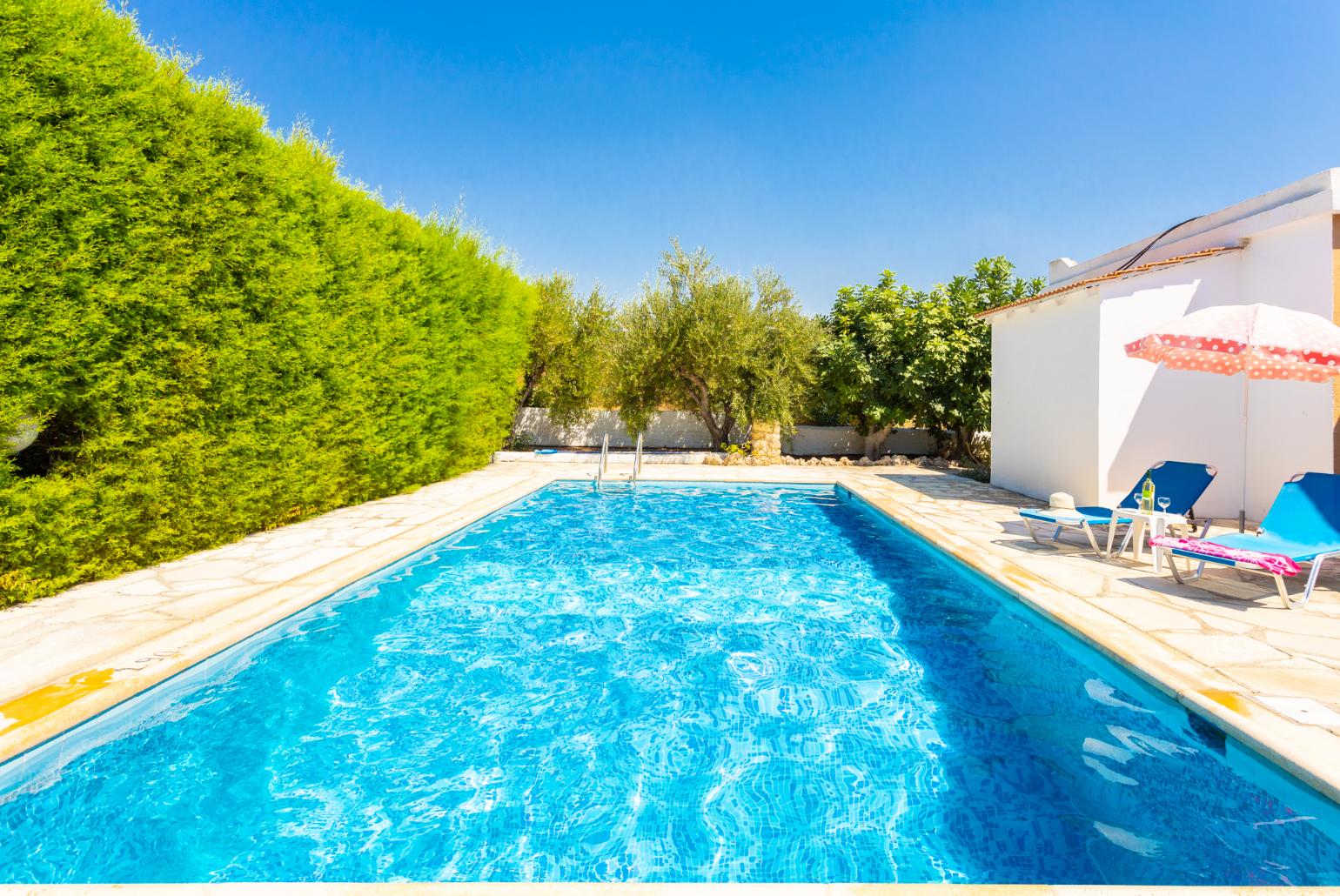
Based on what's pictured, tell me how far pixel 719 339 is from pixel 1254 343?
1148cm

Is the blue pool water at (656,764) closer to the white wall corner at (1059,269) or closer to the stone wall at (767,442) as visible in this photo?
the white wall corner at (1059,269)

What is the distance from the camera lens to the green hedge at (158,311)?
13.5ft

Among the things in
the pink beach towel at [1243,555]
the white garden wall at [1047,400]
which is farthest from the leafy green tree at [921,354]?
the pink beach towel at [1243,555]

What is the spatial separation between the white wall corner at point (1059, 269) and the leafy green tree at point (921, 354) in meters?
2.24

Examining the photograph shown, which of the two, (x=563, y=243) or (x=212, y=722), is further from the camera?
(x=563, y=243)

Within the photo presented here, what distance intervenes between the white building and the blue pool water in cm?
463

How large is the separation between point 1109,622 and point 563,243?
57.3 ft

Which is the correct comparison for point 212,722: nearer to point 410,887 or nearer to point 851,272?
point 410,887

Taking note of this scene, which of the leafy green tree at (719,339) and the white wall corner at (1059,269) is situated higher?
the white wall corner at (1059,269)

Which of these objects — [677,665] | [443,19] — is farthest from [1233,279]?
[443,19]

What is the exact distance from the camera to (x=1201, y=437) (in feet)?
27.5

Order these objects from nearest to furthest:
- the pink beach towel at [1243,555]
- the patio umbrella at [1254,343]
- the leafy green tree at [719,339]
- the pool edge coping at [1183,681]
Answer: the pool edge coping at [1183,681] < the pink beach towel at [1243,555] < the patio umbrella at [1254,343] < the leafy green tree at [719,339]

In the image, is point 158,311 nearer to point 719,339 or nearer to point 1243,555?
point 1243,555

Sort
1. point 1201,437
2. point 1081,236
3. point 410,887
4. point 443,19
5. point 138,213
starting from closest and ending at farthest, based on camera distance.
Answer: point 410,887, point 138,213, point 1201,437, point 443,19, point 1081,236
